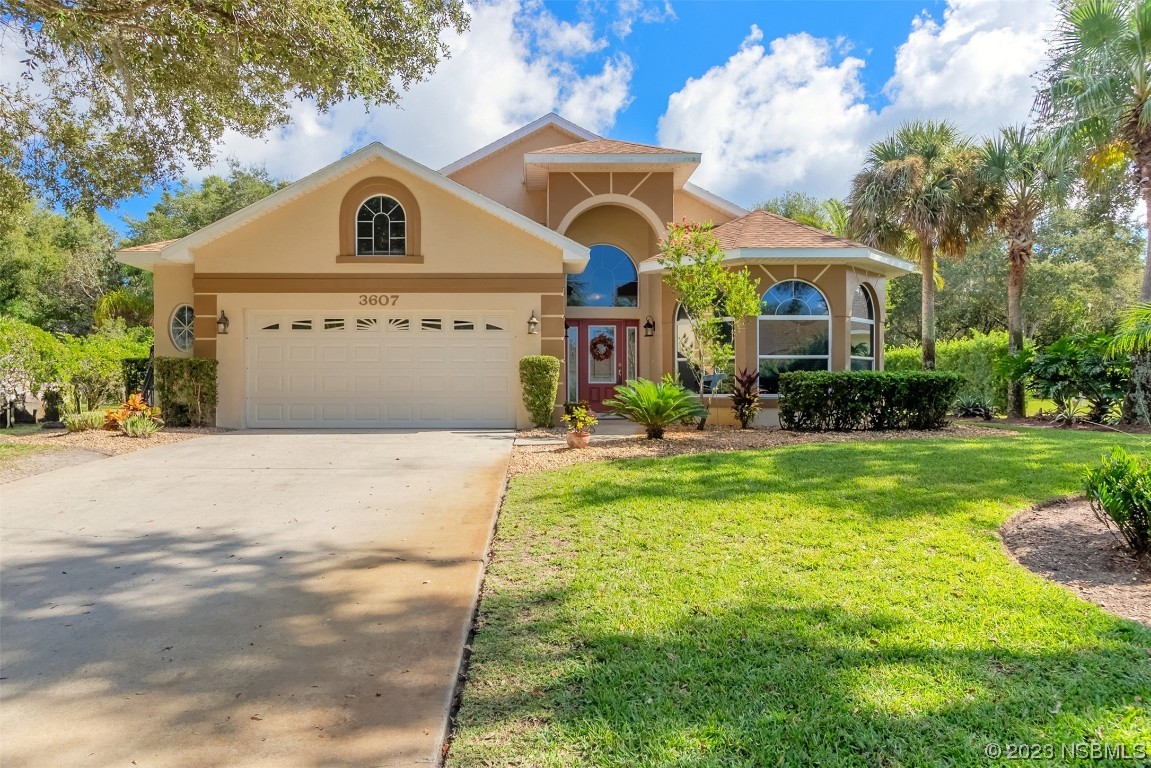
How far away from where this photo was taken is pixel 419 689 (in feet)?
10.0

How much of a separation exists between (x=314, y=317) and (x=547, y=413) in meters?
5.21

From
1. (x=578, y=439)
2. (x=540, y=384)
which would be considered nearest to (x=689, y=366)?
(x=540, y=384)

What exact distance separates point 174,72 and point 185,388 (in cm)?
596

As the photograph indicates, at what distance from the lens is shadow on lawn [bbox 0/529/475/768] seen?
2684 millimetres

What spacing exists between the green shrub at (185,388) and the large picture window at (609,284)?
8131 mm

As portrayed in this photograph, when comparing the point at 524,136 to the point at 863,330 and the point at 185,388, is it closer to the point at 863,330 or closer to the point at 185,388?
the point at 863,330

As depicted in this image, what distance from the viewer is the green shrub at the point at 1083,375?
1316 centimetres

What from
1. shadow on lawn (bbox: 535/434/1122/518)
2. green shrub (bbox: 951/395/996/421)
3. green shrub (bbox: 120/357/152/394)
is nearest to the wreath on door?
shadow on lawn (bbox: 535/434/1122/518)

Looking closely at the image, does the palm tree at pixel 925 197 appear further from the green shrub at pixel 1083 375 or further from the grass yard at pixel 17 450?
the grass yard at pixel 17 450

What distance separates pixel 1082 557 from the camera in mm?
4629

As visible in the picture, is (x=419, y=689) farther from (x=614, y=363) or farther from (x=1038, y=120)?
(x=1038, y=120)

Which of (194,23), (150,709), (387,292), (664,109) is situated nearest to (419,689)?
(150,709)

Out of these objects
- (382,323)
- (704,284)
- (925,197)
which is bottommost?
(382,323)

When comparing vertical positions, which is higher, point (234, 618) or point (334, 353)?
point (334, 353)
